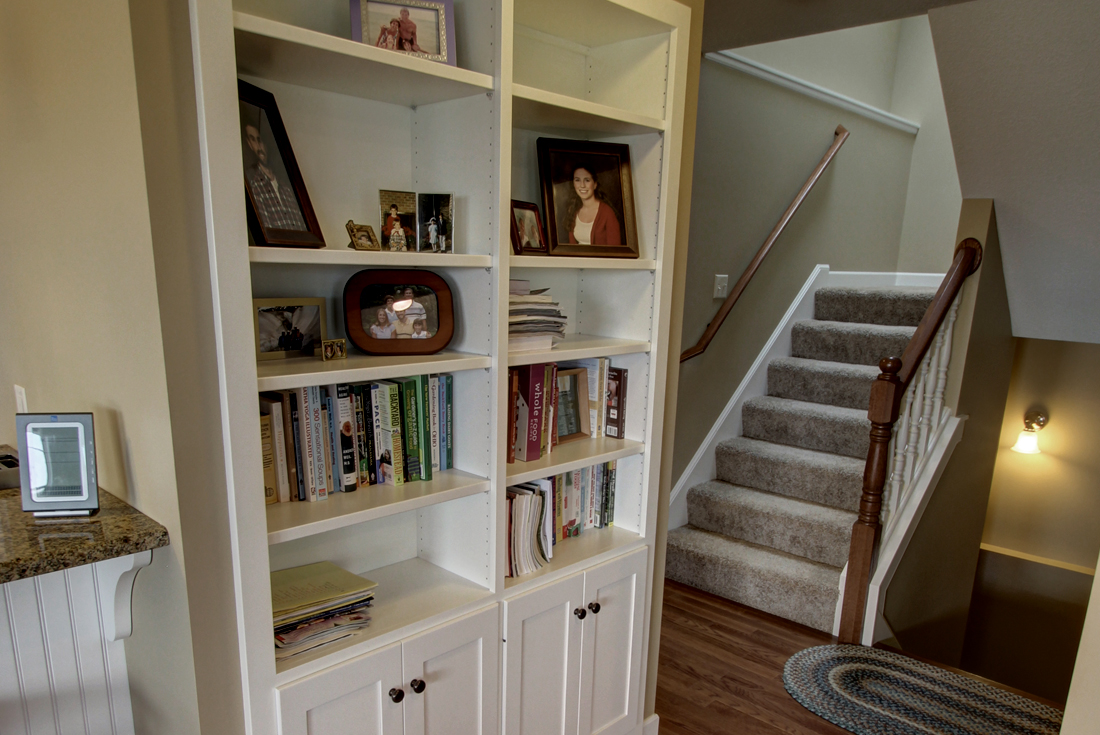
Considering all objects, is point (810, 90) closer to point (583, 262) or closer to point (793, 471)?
point (793, 471)

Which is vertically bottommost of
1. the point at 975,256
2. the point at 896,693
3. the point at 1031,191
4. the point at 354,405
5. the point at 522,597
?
the point at 896,693

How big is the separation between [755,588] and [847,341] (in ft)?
5.25

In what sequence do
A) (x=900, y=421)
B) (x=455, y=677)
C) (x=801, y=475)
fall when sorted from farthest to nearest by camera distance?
(x=801, y=475)
(x=900, y=421)
(x=455, y=677)

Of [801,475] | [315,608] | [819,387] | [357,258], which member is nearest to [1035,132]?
[819,387]

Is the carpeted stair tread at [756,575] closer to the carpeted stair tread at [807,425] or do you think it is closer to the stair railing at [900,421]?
the stair railing at [900,421]

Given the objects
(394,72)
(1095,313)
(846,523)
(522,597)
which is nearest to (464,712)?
(522,597)

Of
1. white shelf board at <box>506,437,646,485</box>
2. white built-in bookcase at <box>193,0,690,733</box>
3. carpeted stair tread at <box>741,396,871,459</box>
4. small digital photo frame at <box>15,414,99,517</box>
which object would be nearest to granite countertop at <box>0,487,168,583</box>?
small digital photo frame at <box>15,414,99,517</box>

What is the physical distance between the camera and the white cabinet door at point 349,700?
1.26 meters

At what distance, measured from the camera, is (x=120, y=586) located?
1.27 meters

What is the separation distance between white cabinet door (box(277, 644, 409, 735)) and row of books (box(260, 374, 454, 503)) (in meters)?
0.34

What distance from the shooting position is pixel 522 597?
163 cm

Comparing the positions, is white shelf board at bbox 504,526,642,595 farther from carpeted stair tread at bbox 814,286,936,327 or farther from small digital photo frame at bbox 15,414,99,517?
carpeted stair tread at bbox 814,286,936,327

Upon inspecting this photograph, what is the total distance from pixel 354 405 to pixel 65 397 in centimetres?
61

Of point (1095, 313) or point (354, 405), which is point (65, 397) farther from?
point (1095, 313)
